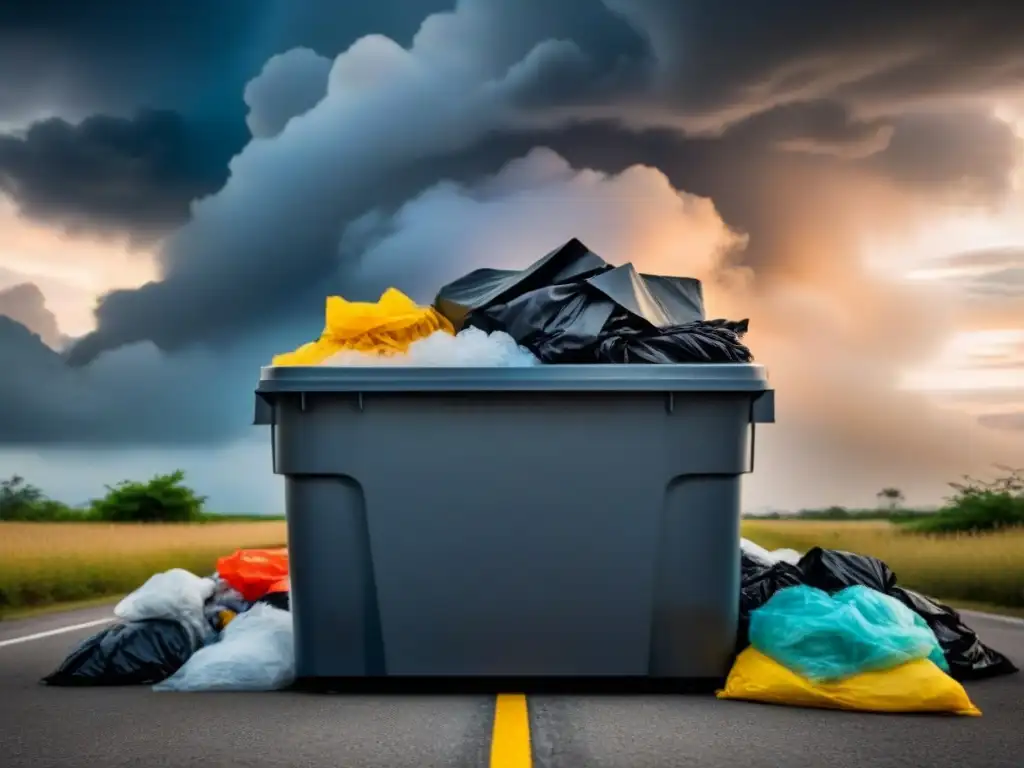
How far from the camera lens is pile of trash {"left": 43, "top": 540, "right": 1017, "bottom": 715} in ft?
16.2

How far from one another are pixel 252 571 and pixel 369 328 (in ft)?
6.97

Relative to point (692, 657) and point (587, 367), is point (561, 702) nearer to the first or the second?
point (692, 657)

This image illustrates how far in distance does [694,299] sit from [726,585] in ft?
5.02

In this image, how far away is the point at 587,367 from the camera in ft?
16.7

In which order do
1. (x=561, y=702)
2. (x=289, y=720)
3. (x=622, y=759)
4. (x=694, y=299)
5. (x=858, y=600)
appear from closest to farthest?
1. (x=622, y=759)
2. (x=289, y=720)
3. (x=561, y=702)
4. (x=858, y=600)
5. (x=694, y=299)

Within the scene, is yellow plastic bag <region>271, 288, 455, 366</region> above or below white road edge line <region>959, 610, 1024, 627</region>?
above

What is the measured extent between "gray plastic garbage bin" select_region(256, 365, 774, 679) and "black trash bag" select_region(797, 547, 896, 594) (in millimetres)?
1086

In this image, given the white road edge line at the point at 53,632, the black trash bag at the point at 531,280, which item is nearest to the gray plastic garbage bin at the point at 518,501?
the black trash bag at the point at 531,280

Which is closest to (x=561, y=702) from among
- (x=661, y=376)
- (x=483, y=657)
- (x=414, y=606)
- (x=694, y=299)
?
(x=483, y=657)

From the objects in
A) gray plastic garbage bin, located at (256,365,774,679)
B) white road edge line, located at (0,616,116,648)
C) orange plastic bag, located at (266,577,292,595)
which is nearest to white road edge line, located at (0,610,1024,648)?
white road edge line, located at (0,616,116,648)

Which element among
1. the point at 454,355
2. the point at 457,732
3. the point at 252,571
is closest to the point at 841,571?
the point at 454,355

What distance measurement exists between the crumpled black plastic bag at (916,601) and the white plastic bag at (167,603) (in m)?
3.18

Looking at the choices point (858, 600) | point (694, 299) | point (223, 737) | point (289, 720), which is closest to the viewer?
point (223, 737)

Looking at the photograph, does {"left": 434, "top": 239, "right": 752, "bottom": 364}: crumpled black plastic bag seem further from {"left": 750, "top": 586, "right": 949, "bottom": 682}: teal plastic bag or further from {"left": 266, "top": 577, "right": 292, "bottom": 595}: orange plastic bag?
{"left": 266, "top": 577, "right": 292, "bottom": 595}: orange plastic bag
